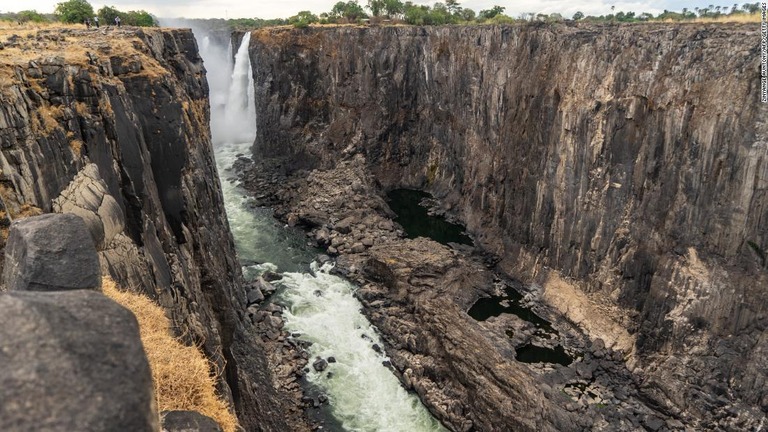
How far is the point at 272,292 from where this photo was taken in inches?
1319

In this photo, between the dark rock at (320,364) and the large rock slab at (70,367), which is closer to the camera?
the large rock slab at (70,367)

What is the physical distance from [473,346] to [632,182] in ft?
41.5

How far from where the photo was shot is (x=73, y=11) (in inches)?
1300

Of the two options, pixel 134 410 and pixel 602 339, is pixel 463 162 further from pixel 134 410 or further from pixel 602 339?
pixel 134 410

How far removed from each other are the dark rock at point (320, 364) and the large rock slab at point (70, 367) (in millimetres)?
22960

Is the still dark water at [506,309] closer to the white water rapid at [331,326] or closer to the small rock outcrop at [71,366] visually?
the white water rapid at [331,326]

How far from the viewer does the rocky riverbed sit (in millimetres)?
23344

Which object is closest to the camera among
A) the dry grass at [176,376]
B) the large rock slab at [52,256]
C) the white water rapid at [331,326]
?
the large rock slab at [52,256]

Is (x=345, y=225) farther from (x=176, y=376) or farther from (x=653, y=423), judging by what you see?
(x=176, y=376)

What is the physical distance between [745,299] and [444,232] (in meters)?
23.3

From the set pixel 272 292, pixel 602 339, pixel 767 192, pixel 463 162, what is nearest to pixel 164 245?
pixel 272 292

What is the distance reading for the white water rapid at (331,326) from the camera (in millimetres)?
24391

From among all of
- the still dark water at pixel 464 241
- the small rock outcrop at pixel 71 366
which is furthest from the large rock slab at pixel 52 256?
the still dark water at pixel 464 241

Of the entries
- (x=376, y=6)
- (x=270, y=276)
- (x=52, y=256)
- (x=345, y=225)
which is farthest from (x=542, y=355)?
(x=376, y=6)
